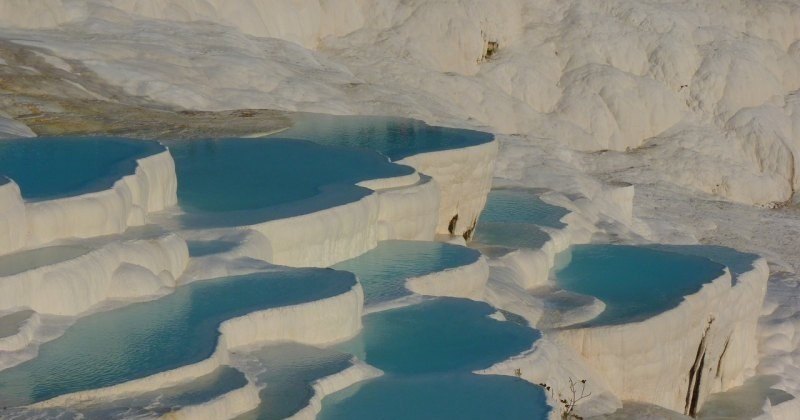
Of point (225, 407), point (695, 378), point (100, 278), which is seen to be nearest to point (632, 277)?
point (695, 378)

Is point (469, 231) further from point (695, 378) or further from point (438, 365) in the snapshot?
point (438, 365)

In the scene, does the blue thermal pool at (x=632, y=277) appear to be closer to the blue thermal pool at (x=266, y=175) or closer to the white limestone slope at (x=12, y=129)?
the blue thermal pool at (x=266, y=175)

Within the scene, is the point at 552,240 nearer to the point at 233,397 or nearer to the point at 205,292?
the point at 205,292

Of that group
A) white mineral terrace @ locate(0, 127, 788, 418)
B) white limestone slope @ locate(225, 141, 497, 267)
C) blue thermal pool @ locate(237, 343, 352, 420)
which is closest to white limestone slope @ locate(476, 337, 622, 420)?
white mineral terrace @ locate(0, 127, 788, 418)

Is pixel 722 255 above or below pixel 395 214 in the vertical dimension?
below

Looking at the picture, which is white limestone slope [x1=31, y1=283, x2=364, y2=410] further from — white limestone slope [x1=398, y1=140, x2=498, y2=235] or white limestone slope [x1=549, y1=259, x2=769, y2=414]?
white limestone slope [x1=398, y1=140, x2=498, y2=235]

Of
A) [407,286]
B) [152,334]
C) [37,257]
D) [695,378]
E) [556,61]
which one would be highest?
[556,61]
